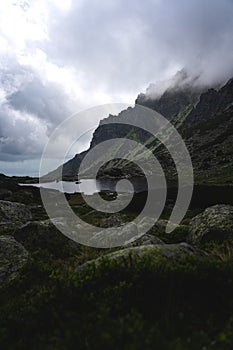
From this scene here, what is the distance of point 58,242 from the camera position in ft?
38.3

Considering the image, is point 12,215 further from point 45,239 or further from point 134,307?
point 134,307

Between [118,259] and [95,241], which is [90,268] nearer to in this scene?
[118,259]

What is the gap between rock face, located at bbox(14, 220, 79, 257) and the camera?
1136cm

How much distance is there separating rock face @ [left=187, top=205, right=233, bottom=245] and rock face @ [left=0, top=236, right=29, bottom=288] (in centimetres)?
719

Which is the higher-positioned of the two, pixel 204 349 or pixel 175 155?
pixel 175 155

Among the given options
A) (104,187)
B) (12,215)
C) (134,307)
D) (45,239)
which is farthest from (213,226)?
(104,187)

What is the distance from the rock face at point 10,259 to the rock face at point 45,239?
1.79 m

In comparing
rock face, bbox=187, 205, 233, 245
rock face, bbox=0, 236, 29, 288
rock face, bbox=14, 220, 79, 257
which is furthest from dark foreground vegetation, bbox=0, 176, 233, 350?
rock face, bbox=14, 220, 79, 257

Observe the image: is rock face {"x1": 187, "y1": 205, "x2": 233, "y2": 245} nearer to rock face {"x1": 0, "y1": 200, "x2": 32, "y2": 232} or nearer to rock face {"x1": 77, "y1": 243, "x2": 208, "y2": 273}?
rock face {"x1": 77, "y1": 243, "x2": 208, "y2": 273}

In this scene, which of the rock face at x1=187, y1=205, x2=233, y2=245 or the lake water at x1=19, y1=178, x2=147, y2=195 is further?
the lake water at x1=19, y1=178, x2=147, y2=195

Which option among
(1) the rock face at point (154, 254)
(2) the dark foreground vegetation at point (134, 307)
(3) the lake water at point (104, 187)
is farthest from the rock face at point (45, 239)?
(3) the lake water at point (104, 187)

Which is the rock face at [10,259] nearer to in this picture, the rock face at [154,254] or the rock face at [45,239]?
the rock face at [45,239]

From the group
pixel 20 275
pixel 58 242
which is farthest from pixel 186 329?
pixel 58 242

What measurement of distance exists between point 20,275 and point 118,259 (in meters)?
3.70
